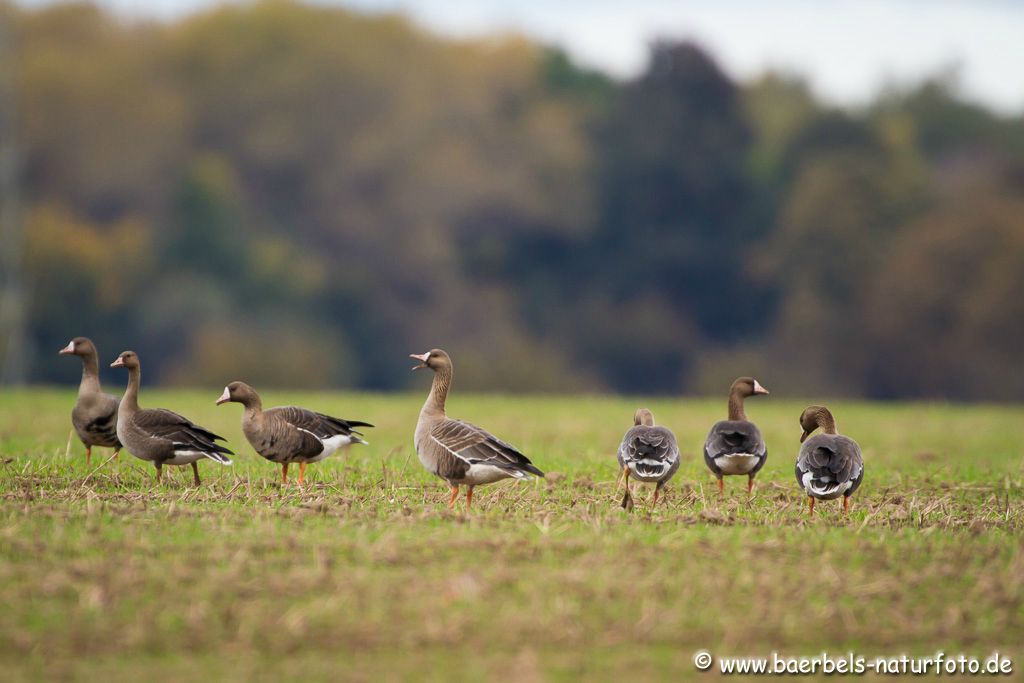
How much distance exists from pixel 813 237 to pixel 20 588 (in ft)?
194

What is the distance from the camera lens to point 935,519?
42.2 feet

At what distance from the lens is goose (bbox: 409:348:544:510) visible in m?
12.7

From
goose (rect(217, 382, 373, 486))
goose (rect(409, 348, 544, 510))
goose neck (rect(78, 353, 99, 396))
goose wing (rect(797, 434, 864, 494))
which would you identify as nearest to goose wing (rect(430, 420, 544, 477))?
goose (rect(409, 348, 544, 510))

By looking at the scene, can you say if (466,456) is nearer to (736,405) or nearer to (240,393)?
(240,393)

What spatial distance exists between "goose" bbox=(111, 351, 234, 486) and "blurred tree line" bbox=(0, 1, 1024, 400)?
140 ft

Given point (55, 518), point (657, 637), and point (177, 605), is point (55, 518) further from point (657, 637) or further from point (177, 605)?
point (657, 637)

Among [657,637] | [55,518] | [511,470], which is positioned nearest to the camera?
[657,637]

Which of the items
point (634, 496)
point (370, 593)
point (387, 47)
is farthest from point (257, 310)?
point (370, 593)

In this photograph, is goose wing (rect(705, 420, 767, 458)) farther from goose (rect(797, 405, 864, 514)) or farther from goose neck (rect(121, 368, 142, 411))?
goose neck (rect(121, 368, 142, 411))

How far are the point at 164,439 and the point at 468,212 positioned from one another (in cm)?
5993

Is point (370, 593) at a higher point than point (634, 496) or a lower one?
lower

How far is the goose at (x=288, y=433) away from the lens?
1409cm

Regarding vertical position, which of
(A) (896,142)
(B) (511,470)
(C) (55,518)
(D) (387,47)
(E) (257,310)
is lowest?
(C) (55,518)

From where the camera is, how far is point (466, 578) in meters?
9.63
